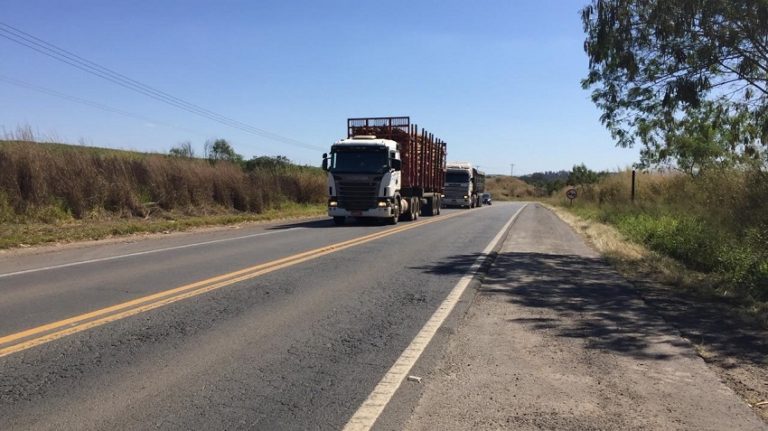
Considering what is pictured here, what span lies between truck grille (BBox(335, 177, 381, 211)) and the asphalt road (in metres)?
10.5

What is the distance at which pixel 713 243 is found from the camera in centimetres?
1239

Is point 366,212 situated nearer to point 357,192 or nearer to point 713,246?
point 357,192

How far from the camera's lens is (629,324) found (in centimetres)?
702

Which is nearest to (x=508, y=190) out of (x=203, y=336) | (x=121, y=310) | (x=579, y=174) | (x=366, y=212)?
(x=579, y=174)

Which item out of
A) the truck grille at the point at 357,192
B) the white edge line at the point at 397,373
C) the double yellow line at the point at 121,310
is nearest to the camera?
the white edge line at the point at 397,373

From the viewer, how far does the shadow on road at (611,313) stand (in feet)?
20.2

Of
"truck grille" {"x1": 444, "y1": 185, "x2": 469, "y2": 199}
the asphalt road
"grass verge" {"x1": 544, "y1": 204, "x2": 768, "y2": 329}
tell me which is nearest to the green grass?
"grass verge" {"x1": 544, "y1": 204, "x2": 768, "y2": 329}

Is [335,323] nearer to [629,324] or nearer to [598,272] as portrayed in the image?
[629,324]

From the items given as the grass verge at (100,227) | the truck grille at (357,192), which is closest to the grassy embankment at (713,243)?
the truck grille at (357,192)

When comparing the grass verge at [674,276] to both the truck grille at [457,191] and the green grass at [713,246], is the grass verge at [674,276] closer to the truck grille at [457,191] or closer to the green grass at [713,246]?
the green grass at [713,246]

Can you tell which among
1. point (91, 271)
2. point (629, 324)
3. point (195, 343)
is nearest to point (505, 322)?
point (629, 324)

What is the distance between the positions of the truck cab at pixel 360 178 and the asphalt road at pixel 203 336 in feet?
34.5

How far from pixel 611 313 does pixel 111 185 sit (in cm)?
1898

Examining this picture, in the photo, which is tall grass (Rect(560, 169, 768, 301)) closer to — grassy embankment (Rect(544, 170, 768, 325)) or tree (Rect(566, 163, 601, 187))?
grassy embankment (Rect(544, 170, 768, 325))
